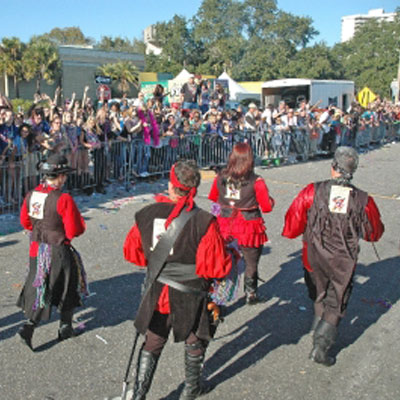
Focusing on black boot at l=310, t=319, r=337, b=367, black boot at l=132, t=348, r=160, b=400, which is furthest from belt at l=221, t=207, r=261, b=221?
black boot at l=132, t=348, r=160, b=400

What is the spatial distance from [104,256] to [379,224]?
381 centimetres

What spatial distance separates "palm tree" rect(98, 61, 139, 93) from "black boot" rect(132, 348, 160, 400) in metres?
48.0

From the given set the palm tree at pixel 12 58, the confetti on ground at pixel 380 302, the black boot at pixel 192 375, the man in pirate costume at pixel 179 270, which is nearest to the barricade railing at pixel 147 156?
the confetti on ground at pixel 380 302

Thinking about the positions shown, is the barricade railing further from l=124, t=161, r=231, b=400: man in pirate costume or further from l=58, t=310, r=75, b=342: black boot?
l=124, t=161, r=231, b=400: man in pirate costume

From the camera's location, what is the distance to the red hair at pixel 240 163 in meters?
4.84

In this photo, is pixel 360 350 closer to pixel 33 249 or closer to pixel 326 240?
pixel 326 240

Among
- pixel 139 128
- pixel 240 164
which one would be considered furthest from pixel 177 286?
pixel 139 128

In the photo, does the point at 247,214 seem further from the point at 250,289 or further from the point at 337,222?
the point at 337,222

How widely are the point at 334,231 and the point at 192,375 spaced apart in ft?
5.06

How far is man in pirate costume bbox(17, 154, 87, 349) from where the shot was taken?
406 cm

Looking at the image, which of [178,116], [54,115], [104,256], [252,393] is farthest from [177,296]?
[178,116]

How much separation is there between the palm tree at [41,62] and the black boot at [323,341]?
149 feet

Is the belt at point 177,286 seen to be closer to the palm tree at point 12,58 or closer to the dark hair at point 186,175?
the dark hair at point 186,175

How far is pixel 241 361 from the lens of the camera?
13.5 ft
